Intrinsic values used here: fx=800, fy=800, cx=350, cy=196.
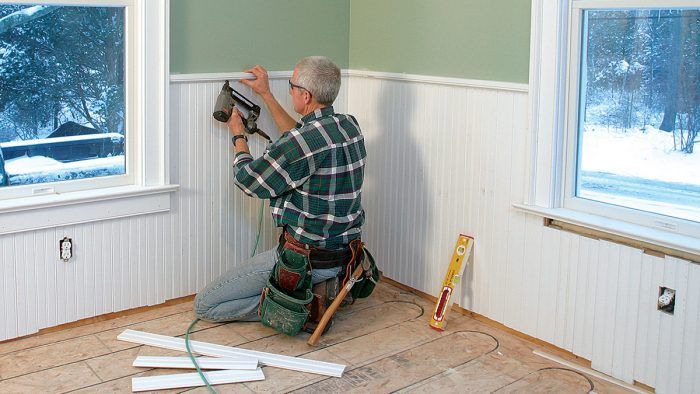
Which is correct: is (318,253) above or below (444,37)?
below

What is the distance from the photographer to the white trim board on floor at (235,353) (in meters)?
3.27

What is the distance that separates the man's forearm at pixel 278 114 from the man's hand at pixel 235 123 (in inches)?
7.8

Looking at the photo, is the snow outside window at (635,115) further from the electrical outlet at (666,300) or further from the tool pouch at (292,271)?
the tool pouch at (292,271)

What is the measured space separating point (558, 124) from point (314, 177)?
3.48 feet

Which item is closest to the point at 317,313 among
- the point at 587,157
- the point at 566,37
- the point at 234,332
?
the point at 234,332

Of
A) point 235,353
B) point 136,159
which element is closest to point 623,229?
point 235,353

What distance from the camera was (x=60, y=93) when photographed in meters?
3.45

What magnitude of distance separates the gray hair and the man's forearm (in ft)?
1.48

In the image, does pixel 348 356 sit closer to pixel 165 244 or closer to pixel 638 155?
pixel 165 244

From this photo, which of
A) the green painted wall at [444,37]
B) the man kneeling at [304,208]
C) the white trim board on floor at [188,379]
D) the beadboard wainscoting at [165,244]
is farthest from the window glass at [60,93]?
the green painted wall at [444,37]

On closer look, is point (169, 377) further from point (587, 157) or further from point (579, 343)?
point (587, 157)

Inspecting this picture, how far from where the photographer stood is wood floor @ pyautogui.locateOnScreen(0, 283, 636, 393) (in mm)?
3141

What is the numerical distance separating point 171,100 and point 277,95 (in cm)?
59

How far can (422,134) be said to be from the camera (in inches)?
159
